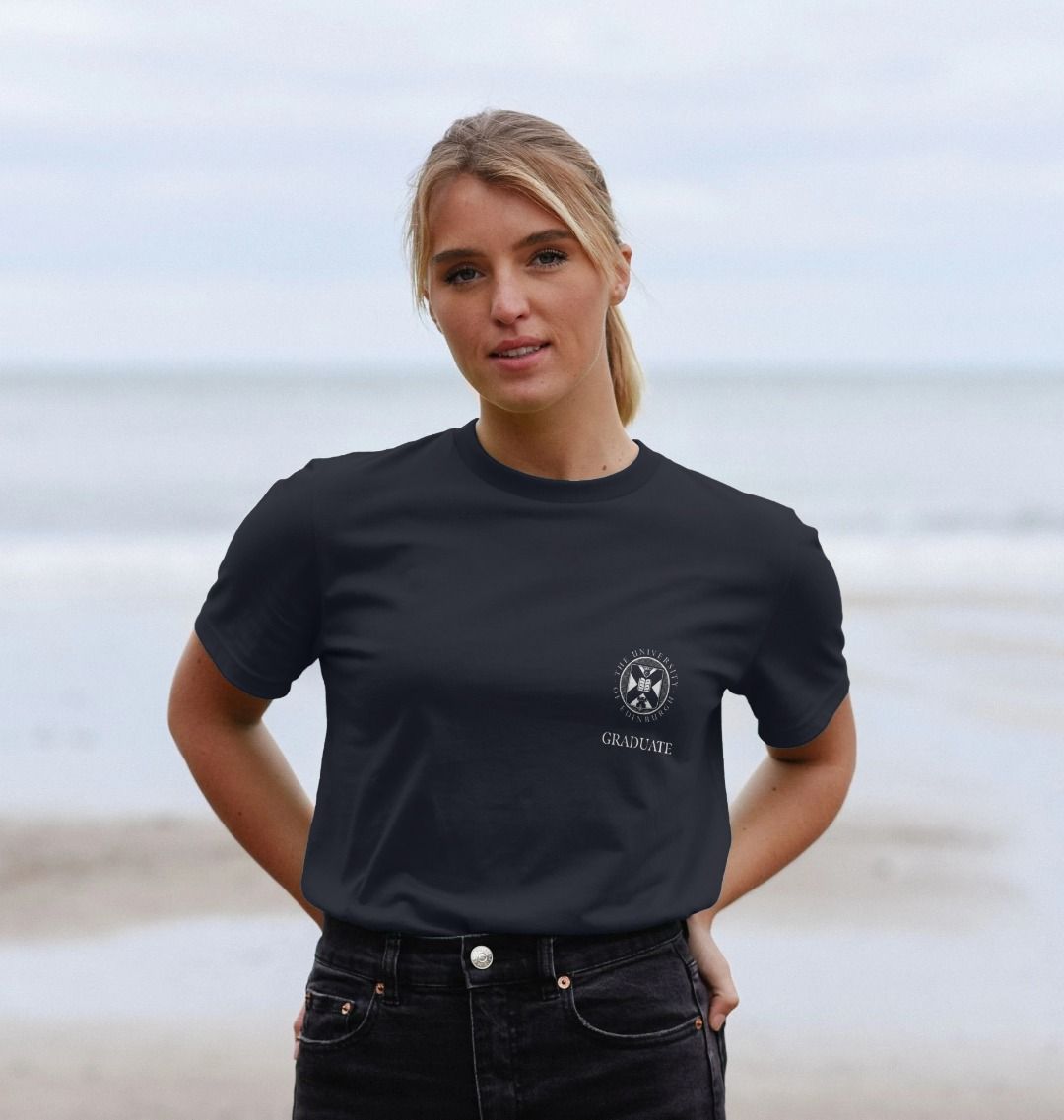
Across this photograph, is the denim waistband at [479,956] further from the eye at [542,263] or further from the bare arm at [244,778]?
the eye at [542,263]

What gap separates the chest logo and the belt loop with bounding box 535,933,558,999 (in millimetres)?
317

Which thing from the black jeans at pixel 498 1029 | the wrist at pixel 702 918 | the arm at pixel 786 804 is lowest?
the black jeans at pixel 498 1029

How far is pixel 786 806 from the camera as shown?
2.79m

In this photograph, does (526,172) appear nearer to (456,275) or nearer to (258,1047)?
(456,275)

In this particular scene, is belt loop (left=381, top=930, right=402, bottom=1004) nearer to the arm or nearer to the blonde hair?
the arm

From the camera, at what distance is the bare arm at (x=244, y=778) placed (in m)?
2.70

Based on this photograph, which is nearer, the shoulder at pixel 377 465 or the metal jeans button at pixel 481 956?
the metal jeans button at pixel 481 956

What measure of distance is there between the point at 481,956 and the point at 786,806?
736 mm

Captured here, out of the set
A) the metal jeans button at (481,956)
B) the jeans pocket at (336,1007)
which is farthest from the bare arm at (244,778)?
the metal jeans button at (481,956)

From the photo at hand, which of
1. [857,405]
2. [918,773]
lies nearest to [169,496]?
[918,773]

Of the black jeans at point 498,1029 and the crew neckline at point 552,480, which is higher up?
the crew neckline at point 552,480

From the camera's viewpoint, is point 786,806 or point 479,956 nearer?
point 479,956

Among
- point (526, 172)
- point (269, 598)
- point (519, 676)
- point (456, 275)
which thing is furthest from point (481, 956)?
point (526, 172)

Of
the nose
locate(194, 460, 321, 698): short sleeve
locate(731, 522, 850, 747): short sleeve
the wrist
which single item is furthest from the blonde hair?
the wrist
